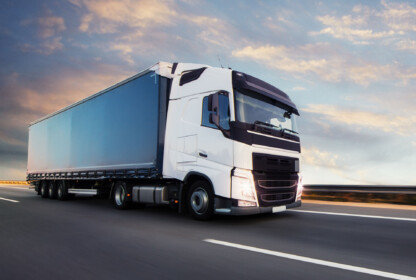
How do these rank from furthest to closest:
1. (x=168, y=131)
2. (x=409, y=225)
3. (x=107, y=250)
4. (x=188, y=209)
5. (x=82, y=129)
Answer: (x=82, y=129), (x=168, y=131), (x=188, y=209), (x=409, y=225), (x=107, y=250)

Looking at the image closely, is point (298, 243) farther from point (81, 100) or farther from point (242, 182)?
point (81, 100)

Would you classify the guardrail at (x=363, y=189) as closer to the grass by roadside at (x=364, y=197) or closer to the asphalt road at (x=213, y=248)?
the grass by roadside at (x=364, y=197)

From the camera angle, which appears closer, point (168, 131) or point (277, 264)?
point (277, 264)

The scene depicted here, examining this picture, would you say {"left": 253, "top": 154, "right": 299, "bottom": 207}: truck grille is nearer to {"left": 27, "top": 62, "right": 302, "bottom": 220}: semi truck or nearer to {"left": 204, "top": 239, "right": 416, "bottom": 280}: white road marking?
{"left": 27, "top": 62, "right": 302, "bottom": 220}: semi truck

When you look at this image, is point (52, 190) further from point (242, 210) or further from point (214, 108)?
point (242, 210)

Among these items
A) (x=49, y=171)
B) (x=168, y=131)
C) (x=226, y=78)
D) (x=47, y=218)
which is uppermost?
(x=226, y=78)

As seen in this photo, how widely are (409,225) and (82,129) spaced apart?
1024 centimetres

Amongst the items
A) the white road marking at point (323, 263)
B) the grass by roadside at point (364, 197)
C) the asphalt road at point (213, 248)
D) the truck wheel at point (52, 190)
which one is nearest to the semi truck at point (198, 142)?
the asphalt road at point (213, 248)

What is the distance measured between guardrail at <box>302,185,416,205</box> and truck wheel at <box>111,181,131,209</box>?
6.72 metres

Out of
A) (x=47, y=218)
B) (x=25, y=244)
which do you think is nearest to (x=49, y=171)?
Result: (x=47, y=218)

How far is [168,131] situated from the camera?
313 inches

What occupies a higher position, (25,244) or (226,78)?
(226,78)

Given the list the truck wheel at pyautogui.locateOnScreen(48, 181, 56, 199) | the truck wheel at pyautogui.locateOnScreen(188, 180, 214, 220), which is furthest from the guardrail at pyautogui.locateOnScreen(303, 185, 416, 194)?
the truck wheel at pyautogui.locateOnScreen(48, 181, 56, 199)

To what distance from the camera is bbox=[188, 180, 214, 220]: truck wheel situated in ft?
22.2
